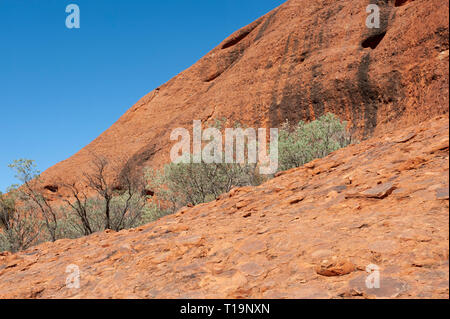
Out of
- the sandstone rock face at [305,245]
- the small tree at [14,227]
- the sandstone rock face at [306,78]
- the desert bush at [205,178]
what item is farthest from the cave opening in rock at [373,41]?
the small tree at [14,227]

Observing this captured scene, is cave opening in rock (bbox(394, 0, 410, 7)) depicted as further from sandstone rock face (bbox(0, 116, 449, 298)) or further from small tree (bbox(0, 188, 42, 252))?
small tree (bbox(0, 188, 42, 252))

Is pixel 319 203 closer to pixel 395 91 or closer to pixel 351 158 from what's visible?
pixel 351 158

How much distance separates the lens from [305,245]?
14.0ft

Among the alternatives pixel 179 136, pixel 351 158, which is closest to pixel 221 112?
pixel 179 136

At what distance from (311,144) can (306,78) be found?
1057 centimetres

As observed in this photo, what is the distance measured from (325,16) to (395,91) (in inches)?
417

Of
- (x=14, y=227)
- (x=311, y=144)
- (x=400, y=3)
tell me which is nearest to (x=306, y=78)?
(x=400, y=3)

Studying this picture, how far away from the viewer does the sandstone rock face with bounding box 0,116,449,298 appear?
11.4 ft

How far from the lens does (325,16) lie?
92.0ft

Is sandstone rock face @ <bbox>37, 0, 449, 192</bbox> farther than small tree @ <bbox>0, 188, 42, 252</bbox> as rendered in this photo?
Yes

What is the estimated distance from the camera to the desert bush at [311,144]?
624 inches

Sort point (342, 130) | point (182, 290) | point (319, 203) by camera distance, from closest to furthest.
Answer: point (182, 290) → point (319, 203) → point (342, 130)

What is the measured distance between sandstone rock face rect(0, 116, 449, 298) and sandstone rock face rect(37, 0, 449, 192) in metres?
10.3

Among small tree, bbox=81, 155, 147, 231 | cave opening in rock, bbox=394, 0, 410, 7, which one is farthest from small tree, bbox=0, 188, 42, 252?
cave opening in rock, bbox=394, 0, 410, 7
